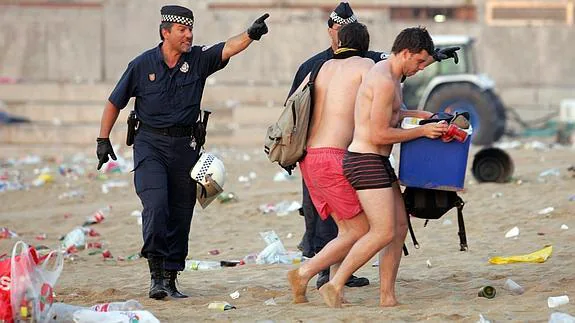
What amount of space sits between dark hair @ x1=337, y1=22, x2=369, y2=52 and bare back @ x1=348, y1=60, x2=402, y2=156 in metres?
0.35

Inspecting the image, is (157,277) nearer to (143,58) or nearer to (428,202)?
(143,58)

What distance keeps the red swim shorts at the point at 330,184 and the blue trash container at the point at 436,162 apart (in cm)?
35

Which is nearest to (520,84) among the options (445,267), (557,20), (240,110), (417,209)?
(557,20)

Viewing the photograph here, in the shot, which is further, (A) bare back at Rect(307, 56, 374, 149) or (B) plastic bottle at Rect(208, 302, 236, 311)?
(B) plastic bottle at Rect(208, 302, 236, 311)

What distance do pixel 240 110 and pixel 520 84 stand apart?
22.1 feet

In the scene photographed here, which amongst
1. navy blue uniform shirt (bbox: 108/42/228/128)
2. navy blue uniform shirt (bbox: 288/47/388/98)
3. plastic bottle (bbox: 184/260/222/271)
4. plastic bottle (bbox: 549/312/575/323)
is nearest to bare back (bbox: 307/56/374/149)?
navy blue uniform shirt (bbox: 288/47/388/98)

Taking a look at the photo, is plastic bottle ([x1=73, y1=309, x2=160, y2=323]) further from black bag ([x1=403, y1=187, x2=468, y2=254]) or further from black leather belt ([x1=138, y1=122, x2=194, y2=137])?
black leather belt ([x1=138, y1=122, x2=194, y2=137])

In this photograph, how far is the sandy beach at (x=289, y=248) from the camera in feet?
23.7

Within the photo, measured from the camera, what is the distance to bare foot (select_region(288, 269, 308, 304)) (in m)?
7.38

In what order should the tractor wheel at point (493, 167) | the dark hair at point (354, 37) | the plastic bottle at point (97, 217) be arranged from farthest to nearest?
the tractor wheel at point (493, 167)
the plastic bottle at point (97, 217)
the dark hair at point (354, 37)

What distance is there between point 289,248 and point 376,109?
385cm

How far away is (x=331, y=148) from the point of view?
7.27 meters

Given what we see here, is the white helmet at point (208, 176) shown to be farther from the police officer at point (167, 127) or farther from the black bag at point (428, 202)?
the black bag at point (428, 202)

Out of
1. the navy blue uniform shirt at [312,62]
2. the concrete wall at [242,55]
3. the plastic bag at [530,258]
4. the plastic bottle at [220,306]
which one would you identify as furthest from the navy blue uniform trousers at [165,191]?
the concrete wall at [242,55]
